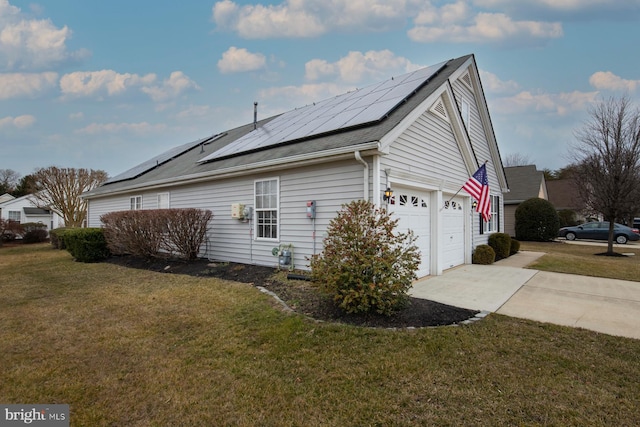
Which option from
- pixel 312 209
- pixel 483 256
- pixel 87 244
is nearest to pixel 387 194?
pixel 312 209

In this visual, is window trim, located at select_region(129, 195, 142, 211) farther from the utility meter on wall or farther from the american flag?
the american flag

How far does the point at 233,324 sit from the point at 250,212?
14.7ft

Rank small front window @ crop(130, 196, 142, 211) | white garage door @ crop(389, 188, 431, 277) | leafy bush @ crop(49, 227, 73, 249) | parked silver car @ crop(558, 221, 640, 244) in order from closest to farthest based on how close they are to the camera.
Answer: white garage door @ crop(389, 188, 431, 277)
small front window @ crop(130, 196, 142, 211)
leafy bush @ crop(49, 227, 73, 249)
parked silver car @ crop(558, 221, 640, 244)

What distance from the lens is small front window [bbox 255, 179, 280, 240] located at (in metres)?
8.11

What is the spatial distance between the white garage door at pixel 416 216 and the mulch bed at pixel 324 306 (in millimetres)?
2067

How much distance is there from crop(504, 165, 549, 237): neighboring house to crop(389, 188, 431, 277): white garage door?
16442 millimetres

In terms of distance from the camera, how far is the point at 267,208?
8.30m

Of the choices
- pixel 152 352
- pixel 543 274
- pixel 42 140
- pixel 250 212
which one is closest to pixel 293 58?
pixel 250 212

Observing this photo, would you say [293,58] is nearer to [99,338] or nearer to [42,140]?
[99,338]

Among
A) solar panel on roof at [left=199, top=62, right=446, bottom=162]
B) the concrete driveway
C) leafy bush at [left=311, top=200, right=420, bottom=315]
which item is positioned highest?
solar panel on roof at [left=199, top=62, right=446, bottom=162]

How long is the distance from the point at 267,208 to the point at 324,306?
3.83 metres

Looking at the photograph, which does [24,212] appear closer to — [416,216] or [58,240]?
[58,240]

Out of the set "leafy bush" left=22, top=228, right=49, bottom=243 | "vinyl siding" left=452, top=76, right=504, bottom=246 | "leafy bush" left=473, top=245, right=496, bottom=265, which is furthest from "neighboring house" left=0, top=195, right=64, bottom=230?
"leafy bush" left=473, top=245, right=496, bottom=265

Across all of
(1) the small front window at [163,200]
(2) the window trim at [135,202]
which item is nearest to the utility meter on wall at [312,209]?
(1) the small front window at [163,200]
